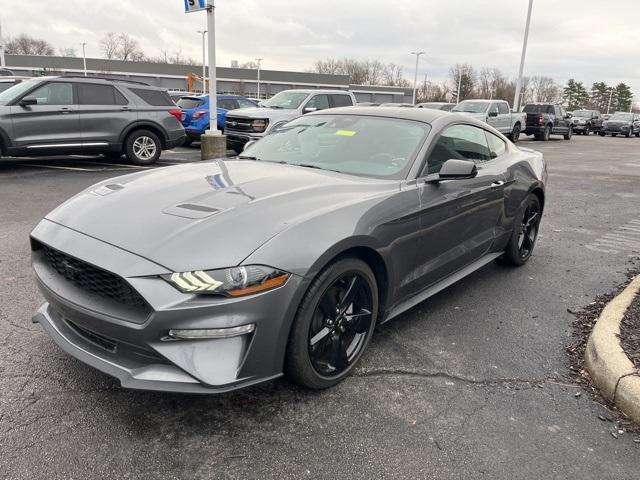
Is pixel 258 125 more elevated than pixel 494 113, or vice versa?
pixel 494 113

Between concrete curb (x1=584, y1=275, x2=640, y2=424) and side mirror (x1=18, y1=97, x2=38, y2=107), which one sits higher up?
side mirror (x1=18, y1=97, x2=38, y2=107)

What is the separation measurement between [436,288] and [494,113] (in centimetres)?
1903

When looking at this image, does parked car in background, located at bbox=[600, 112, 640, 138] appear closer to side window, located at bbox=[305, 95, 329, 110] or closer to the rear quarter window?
side window, located at bbox=[305, 95, 329, 110]

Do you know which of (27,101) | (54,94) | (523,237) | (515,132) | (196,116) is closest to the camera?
(523,237)

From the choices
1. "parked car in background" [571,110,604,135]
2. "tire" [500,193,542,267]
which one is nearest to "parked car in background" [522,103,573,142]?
"parked car in background" [571,110,604,135]

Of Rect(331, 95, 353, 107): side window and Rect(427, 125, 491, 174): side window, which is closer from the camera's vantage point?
Rect(427, 125, 491, 174): side window

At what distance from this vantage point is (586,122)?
3672cm

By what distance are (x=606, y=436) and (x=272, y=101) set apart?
14.0 m

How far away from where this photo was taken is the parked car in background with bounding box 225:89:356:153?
13367mm

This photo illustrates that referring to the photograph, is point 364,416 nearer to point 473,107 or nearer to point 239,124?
point 239,124

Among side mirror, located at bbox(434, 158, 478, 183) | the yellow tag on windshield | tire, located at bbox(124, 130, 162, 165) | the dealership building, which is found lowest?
tire, located at bbox(124, 130, 162, 165)

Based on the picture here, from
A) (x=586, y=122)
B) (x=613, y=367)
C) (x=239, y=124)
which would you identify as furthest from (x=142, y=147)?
(x=586, y=122)

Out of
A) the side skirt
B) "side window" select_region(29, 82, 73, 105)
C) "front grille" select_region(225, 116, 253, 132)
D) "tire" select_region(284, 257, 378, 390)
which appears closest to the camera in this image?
"tire" select_region(284, 257, 378, 390)

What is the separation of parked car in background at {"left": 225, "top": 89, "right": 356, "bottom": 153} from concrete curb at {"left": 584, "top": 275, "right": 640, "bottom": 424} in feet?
33.2
